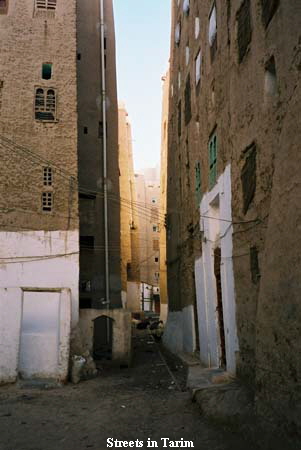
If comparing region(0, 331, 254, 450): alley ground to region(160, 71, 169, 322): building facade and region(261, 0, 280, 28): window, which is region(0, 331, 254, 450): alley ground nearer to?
region(261, 0, 280, 28): window

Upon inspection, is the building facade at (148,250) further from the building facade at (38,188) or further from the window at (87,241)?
the building facade at (38,188)

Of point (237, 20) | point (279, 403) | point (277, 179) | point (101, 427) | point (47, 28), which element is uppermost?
point (47, 28)

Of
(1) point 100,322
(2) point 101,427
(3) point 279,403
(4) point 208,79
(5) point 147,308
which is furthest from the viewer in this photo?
(5) point 147,308

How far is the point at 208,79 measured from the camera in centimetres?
1520

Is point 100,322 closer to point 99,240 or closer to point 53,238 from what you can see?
point 99,240

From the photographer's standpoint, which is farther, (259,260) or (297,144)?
(259,260)

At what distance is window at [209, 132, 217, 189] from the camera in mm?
14144

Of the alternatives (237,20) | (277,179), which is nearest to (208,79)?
(237,20)

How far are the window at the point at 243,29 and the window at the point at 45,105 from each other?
1004cm

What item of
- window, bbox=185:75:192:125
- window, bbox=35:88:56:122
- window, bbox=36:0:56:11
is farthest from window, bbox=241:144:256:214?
window, bbox=36:0:56:11

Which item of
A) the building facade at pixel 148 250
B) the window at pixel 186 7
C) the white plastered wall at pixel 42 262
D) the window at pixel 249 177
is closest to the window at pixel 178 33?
the window at pixel 186 7

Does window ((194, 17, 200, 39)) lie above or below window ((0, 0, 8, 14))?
below

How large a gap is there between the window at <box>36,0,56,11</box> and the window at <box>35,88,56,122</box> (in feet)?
13.3

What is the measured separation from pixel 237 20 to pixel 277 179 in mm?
5977
